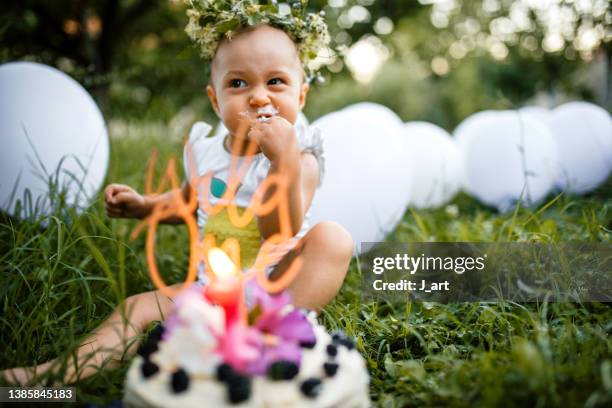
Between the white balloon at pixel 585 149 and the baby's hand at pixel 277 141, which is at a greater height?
the white balloon at pixel 585 149

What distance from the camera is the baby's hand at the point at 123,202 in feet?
5.24

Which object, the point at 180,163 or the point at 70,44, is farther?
the point at 70,44

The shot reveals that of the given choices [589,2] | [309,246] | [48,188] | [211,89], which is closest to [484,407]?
[309,246]

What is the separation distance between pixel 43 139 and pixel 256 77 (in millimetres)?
1003

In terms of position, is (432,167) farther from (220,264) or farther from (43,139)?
(220,264)

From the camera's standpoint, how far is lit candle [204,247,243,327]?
37.5 inches

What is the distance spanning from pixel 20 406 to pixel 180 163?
2.01 metres

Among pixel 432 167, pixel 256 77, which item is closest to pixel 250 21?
pixel 256 77

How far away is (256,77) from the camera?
1.38 m

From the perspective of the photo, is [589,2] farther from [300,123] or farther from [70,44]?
[70,44]

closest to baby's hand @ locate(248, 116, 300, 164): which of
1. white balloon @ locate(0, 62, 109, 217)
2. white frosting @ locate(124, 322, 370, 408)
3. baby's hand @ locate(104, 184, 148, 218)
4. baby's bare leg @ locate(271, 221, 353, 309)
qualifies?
baby's bare leg @ locate(271, 221, 353, 309)

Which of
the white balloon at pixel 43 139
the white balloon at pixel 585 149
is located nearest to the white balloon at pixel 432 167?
the white balloon at pixel 585 149

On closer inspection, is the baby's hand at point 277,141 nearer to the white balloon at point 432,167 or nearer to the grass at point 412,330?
the grass at point 412,330

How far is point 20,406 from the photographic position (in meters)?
1.05
